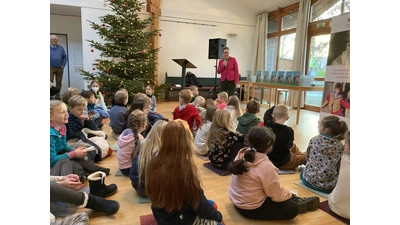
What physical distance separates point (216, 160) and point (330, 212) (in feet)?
3.60

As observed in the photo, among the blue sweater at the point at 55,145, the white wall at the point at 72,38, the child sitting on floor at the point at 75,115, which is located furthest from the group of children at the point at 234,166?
the white wall at the point at 72,38

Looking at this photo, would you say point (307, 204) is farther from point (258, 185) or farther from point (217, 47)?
point (217, 47)

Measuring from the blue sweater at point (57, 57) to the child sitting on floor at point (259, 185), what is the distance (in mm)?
5974

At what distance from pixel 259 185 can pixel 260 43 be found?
26.0 feet

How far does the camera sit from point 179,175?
1.32 metres

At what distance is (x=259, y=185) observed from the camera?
1672 millimetres

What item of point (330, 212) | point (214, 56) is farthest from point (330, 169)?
point (214, 56)

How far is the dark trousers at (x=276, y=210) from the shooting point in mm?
1714

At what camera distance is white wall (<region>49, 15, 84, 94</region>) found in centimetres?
759

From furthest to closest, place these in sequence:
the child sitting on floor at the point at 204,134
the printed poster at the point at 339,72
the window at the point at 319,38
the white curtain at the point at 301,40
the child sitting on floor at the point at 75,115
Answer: the white curtain at the point at 301,40, the window at the point at 319,38, the child sitting on floor at the point at 204,134, the printed poster at the point at 339,72, the child sitting on floor at the point at 75,115

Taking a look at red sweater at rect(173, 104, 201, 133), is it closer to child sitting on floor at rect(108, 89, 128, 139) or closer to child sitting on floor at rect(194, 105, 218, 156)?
child sitting on floor at rect(194, 105, 218, 156)

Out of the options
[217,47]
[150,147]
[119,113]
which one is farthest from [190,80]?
[150,147]

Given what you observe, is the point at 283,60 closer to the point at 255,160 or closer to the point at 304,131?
the point at 304,131

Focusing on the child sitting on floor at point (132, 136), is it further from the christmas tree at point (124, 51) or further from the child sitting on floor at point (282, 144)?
the christmas tree at point (124, 51)
